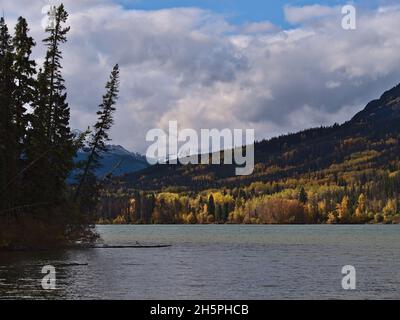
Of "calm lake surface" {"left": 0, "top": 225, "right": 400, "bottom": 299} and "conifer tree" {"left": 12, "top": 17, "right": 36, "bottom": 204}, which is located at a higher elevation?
"conifer tree" {"left": 12, "top": 17, "right": 36, "bottom": 204}

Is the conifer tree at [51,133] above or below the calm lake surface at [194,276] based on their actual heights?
above

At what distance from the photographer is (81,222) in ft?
298

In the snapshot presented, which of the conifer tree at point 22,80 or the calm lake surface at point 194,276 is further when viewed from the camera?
the conifer tree at point 22,80

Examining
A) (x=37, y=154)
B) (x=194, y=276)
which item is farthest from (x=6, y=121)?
(x=194, y=276)

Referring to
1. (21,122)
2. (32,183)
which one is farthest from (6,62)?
(32,183)

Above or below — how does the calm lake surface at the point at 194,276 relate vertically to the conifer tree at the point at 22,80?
below

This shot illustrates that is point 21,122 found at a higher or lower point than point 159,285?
higher

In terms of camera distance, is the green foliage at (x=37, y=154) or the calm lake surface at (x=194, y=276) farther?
the green foliage at (x=37, y=154)

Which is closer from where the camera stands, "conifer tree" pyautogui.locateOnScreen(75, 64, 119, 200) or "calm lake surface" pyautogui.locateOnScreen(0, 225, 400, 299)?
"calm lake surface" pyautogui.locateOnScreen(0, 225, 400, 299)

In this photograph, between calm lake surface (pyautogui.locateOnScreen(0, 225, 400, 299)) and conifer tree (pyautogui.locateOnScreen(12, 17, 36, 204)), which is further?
conifer tree (pyautogui.locateOnScreen(12, 17, 36, 204))

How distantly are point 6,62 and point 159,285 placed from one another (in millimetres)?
43577
